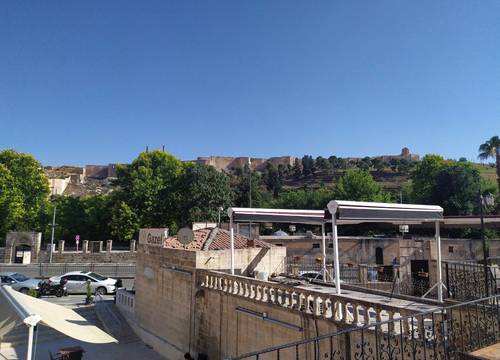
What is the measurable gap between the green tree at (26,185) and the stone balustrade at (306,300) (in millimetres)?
36747

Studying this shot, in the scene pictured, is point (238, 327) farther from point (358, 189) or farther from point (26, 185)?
point (358, 189)

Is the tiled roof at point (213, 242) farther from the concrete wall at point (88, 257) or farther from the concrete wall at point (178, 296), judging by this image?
the concrete wall at point (88, 257)

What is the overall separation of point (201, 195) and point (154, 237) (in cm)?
2403

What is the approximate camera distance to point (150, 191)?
140 ft

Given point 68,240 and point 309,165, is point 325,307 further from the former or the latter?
point 309,165

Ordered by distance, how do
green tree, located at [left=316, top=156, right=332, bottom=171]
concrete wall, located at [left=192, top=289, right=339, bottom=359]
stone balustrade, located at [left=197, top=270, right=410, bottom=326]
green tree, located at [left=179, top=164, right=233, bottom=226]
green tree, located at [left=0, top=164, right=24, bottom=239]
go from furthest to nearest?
green tree, located at [left=316, top=156, right=332, bottom=171], green tree, located at [left=179, top=164, right=233, bottom=226], green tree, located at [left=0, top=164, right=24, bottom=239], concrete wall, located at [left=192, top=289, right=339, bottom=359], stone balustrade, located at [left=197, top=270, right=410, bottom=326]

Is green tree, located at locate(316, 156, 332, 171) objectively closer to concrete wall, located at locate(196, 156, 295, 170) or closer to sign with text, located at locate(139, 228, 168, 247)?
concrete wall, located at locate(196, 156, 295, 170)

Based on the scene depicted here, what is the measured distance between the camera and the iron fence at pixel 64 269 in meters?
31.6

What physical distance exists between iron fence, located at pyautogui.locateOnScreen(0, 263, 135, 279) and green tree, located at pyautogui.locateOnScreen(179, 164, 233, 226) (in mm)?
8822

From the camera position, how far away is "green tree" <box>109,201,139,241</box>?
135 feet

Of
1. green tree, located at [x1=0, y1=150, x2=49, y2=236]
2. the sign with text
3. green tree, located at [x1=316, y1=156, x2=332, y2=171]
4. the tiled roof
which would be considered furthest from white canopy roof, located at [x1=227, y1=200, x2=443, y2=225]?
green tree, located at [x1=316, y1=156, x2=332, y2=171]

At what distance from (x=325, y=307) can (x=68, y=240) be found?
4542cm

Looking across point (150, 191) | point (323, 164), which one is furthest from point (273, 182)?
point (150, 191)

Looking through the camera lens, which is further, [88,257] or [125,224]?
[125,224]
